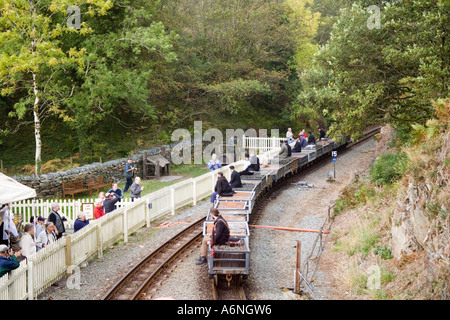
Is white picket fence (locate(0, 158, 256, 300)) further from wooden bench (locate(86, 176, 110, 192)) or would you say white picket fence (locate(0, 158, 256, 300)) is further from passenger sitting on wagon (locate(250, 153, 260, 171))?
wooden bench (locate(86, 176, 110, 192))

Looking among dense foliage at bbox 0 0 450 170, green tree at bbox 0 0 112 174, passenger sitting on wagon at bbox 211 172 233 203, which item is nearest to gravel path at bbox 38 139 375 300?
passenger sitting on wagon at bbox 211 172 233 203

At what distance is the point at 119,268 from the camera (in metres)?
13.2

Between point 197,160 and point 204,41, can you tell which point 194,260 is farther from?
point 204,41

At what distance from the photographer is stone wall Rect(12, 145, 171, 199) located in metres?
21.0

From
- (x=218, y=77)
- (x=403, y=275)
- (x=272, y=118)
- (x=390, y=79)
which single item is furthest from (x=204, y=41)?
(x=403, y=275)

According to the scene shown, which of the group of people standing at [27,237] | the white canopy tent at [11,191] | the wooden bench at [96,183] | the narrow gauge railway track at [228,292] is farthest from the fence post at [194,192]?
the white canopy tent at [11,191]

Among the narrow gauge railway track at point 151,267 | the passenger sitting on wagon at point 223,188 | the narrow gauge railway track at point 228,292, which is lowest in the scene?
the narrow gauge railway track at point 228,292

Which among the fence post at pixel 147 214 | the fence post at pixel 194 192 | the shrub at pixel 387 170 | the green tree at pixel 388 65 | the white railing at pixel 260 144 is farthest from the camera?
A: the white railing at pixel 260 144

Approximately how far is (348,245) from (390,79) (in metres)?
7.31

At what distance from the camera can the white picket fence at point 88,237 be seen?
1032cm

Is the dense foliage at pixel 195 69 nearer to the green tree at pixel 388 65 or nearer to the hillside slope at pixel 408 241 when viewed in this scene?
the green tree at pixel 388 65

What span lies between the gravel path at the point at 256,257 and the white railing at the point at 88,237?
0.98ft

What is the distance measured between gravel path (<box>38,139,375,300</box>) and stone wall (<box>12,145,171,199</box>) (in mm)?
6075

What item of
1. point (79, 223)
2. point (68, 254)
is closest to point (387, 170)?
point (79, 223)
